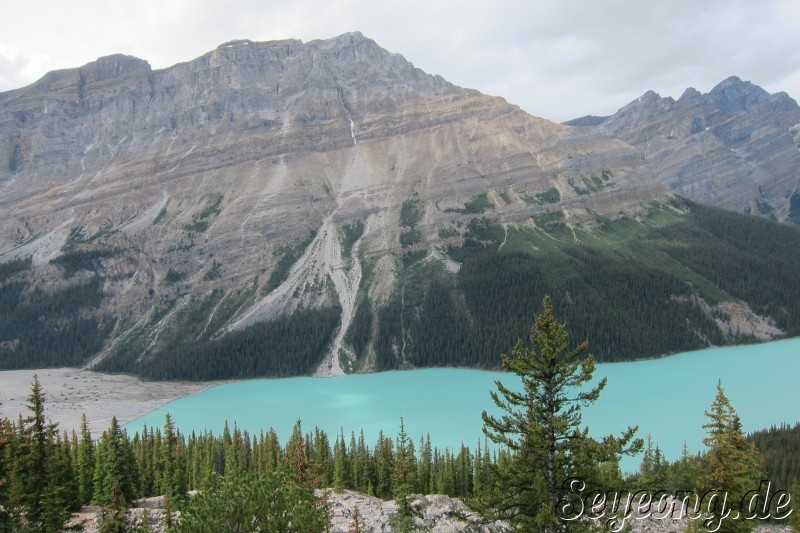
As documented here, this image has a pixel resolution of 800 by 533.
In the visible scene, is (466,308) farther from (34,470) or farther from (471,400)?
(34,470)

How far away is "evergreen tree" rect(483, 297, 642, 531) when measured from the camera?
1770 centimetres

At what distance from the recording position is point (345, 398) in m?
113

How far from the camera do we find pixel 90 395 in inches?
5079

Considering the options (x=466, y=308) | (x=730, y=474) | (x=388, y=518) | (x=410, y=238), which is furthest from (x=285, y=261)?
(x=730, y=474)

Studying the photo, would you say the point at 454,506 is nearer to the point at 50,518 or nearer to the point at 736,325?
the point at 50,518

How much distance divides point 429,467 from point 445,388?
181 ft

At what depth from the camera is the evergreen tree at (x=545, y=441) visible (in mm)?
17703

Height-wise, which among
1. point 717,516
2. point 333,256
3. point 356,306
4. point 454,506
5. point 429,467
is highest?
point 333,256

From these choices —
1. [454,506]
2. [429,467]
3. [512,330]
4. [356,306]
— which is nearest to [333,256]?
[356,306]

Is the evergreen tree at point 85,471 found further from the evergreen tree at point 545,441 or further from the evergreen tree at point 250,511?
the evergreen tree at point 545,441

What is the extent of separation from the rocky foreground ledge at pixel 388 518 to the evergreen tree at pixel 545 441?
358 inches

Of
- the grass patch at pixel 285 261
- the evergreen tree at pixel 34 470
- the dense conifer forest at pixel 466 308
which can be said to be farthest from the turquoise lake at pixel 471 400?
the evergreen tree at pixel 34 470

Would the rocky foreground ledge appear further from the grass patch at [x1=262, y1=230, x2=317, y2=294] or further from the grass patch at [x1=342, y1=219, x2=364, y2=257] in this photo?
the grass patch at [x1=342, y1=219, x2=364, y2=257]

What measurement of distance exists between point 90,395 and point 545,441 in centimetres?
13042
